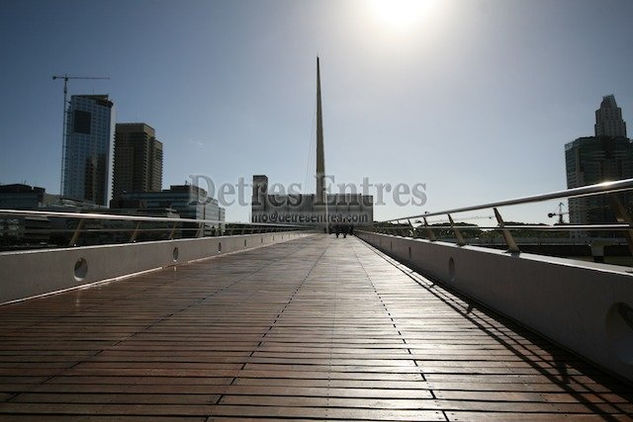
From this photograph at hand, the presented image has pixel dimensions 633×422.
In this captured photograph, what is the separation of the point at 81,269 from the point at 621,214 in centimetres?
813

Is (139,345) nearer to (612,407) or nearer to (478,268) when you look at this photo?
(612,407)

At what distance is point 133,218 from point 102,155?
183845 mm

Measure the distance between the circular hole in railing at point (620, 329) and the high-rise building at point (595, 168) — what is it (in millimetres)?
851

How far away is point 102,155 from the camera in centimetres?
17050

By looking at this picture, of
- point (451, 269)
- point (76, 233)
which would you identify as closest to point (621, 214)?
point (451, 269)

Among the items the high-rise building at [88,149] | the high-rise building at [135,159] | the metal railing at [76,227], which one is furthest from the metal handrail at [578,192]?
the high-rise building at [135,159]

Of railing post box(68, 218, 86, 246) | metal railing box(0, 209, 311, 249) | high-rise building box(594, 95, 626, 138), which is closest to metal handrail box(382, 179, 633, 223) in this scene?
metal railing box(0, 209, 311, 249)

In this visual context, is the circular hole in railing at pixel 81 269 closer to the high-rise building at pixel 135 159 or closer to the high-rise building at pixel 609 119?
the high-rise building at pixel 609 119

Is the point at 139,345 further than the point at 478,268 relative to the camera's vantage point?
No

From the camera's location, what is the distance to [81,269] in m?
7.68

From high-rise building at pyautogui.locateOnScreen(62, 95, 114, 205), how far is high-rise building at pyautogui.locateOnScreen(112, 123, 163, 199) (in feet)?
17.1

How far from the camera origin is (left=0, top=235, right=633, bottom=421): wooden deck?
8.73 ft

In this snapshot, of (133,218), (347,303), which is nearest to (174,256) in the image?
(133,218)

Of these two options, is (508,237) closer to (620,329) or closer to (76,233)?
(620,329)
